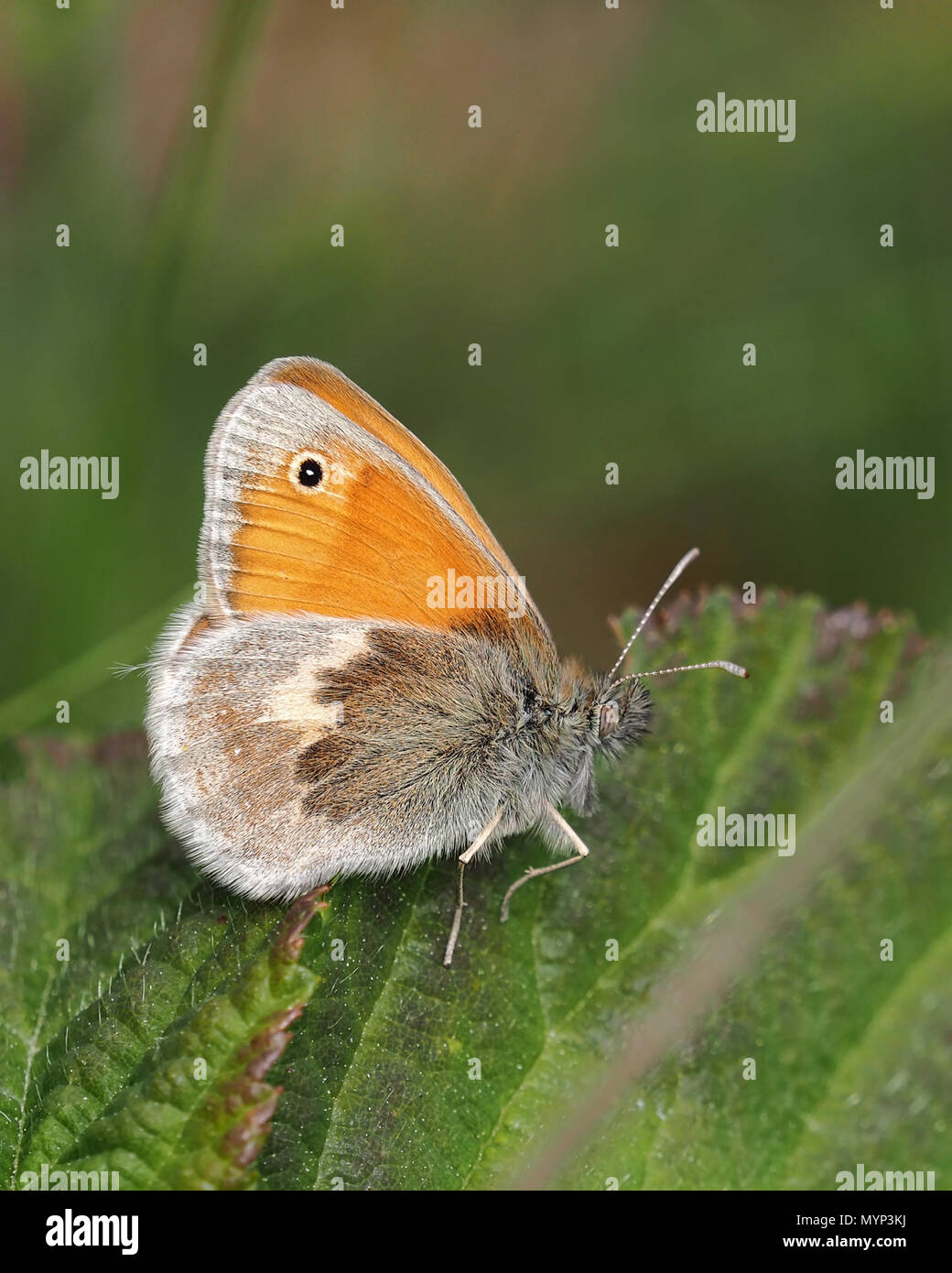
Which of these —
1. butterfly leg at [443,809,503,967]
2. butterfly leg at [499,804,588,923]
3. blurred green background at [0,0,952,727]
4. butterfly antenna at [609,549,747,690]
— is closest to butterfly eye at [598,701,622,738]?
butterfly antenna at [609,549,747,690]

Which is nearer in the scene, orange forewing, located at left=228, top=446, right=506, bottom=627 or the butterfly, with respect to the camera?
the butterfly

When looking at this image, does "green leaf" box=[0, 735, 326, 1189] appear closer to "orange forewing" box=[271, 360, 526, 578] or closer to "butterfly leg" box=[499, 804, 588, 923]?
"butterfly leg" box=[499, 804, 588, 923]

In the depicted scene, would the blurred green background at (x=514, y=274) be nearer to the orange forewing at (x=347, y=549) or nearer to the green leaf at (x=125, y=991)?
the green leaf at (x=125, y=991)

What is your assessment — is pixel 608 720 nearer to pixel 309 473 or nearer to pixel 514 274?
pixel 309 473

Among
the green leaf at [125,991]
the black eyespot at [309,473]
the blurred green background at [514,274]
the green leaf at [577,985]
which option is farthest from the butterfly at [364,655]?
the blurred green background at [514,274]
